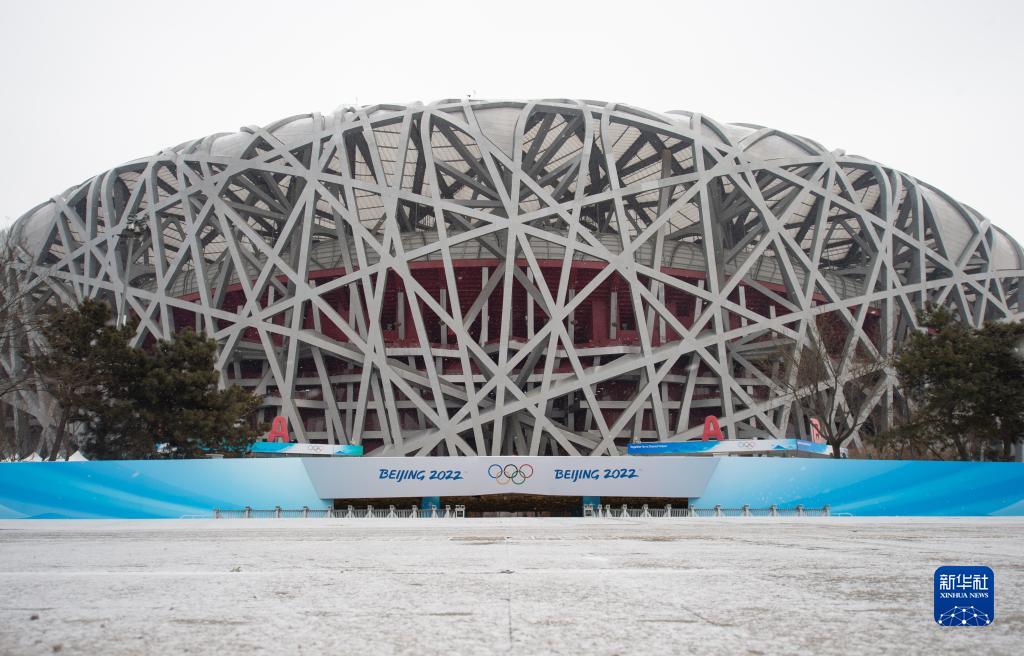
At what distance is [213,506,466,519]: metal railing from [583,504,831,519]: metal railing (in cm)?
418

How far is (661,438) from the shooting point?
119ft

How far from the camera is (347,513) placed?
891 inches

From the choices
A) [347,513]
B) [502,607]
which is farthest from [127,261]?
[502,607]

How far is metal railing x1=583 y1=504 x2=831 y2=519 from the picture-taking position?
2191 cm

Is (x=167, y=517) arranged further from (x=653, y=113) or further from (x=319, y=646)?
(x=653, y=113)

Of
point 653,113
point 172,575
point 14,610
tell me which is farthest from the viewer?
point 653,113

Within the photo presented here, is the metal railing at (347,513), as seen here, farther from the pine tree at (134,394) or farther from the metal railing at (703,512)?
the pine tree at (134,394)

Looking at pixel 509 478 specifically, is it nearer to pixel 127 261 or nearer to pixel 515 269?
pixel 515 269

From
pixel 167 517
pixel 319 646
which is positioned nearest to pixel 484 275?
pixel 167 517

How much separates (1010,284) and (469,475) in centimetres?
3880

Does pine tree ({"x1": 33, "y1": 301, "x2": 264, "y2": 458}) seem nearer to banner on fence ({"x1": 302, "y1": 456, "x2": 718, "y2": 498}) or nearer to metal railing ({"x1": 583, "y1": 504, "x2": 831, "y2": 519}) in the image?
banner on fence ({"x1": 302, "y1": 456, "x2": 718, "y2": 498})

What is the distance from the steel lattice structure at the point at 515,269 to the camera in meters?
36.9

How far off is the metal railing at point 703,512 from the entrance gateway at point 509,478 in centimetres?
43

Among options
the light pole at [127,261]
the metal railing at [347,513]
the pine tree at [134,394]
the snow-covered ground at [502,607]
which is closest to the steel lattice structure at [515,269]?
the light pole at [127,261]
